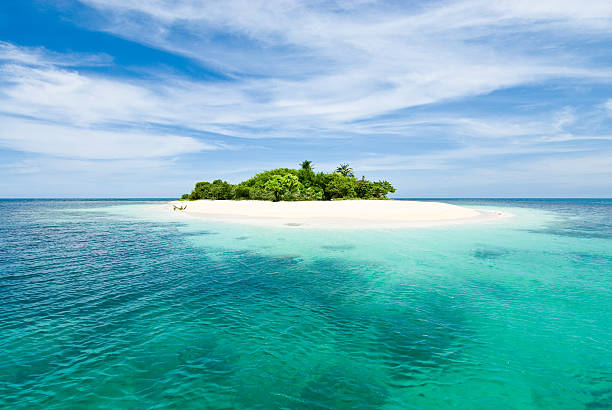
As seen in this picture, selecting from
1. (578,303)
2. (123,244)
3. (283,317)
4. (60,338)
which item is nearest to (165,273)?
(60,338)

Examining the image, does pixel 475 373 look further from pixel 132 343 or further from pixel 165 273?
pixel 165 273

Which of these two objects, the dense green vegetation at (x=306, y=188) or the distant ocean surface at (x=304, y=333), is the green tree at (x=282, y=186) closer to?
the dense green vegetation at (x=306, y=188)

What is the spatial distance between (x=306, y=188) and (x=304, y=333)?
70361mm

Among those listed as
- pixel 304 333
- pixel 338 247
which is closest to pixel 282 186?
pixel 338 247

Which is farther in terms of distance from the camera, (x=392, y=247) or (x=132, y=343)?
(x=392, y=247)

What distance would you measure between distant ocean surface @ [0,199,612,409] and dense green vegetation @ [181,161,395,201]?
55734 millimetres

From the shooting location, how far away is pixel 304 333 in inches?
356

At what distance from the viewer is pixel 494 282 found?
14.1 m

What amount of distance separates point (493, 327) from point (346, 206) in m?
39.9

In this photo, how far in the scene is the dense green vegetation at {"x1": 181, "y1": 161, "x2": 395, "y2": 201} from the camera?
242 feet

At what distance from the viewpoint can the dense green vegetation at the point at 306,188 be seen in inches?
2899

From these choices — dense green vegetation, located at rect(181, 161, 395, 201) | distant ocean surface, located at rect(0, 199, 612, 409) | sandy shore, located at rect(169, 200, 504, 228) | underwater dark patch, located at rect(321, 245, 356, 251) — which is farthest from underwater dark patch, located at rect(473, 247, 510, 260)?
dense green vegetation, located at rect(181, 161, 395, 201)

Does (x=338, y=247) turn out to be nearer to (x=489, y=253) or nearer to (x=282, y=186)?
(x=489, y=253)

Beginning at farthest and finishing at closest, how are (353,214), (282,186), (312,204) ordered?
(282,186) → (312,204) → (353,214)
